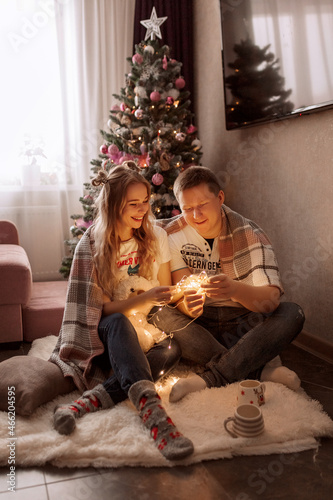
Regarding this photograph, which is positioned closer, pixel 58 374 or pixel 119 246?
pixel 58 374

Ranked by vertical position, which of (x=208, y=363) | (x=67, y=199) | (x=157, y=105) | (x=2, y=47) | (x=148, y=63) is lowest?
(x=208, y=363)

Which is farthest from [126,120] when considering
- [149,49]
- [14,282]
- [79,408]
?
[79,408]

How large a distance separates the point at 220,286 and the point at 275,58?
1426 millimetres

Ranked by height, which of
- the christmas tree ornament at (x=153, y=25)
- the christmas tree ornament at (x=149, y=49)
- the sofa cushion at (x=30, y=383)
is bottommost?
the sofa cushion at (x=30, y=383)

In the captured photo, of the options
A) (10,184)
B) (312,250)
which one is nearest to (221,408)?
(312,250)

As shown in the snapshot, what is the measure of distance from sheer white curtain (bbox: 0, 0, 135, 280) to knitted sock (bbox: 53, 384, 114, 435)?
248cm

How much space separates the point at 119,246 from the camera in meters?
2.14

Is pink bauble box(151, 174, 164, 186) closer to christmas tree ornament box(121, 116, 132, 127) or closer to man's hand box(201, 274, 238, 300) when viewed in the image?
christmas tree ornament box(121, 116, 132, 127)

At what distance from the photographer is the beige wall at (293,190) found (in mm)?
2475

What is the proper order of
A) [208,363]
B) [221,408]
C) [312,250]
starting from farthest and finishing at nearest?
[312,250]
[208,363]
[221,408]

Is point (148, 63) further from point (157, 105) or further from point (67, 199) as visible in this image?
point (67, 199)

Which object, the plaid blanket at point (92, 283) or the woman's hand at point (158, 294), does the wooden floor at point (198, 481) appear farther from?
the woman's hand at point (158, 294)

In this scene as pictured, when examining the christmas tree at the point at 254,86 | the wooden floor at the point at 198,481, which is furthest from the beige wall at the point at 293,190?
the wooden floor at the point at 198,481

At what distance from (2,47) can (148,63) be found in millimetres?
1281
